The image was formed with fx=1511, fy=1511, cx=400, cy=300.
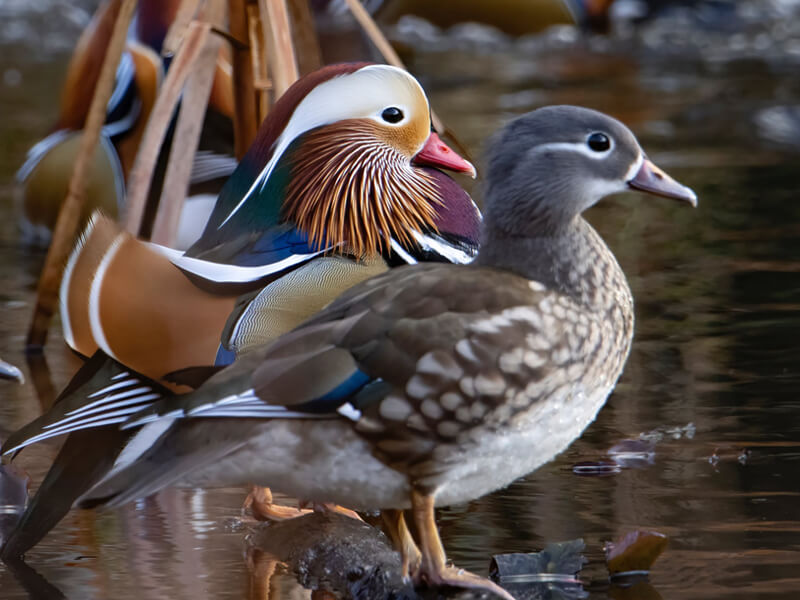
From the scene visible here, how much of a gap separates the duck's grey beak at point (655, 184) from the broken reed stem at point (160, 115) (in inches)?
57.9

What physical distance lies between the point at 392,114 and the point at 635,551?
1.09 meters

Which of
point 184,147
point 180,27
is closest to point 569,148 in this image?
point 184,147

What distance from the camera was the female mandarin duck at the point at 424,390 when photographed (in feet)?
8.28

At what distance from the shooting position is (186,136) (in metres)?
3.85

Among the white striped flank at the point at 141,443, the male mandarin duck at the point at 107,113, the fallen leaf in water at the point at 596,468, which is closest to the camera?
the white striped flank at the point at 141,443

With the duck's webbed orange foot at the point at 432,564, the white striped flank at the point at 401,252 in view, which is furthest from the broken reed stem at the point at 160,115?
the duck's webbed orange foot at the point at 432,564

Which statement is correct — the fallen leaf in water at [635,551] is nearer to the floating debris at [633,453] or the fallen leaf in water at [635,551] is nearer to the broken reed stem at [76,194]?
the floating debris at [633,453]

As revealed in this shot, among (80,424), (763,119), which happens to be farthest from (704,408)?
(763,119)

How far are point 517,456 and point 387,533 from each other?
1.40 ft

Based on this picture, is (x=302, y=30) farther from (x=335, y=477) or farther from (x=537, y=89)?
(x=537, y=89)

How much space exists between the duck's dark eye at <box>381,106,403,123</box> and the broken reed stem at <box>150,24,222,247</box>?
755 millimetres

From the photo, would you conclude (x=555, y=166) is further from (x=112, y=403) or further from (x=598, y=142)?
(x=112, y=403)

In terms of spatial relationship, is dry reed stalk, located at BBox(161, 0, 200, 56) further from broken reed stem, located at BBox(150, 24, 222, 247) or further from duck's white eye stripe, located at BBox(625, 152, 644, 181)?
duck's white eye stripe, located at BBox(625, 152, 644, 181)

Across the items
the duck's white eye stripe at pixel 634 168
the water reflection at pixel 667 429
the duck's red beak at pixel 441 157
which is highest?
the duck's white eye stripe at pixel 634 168
